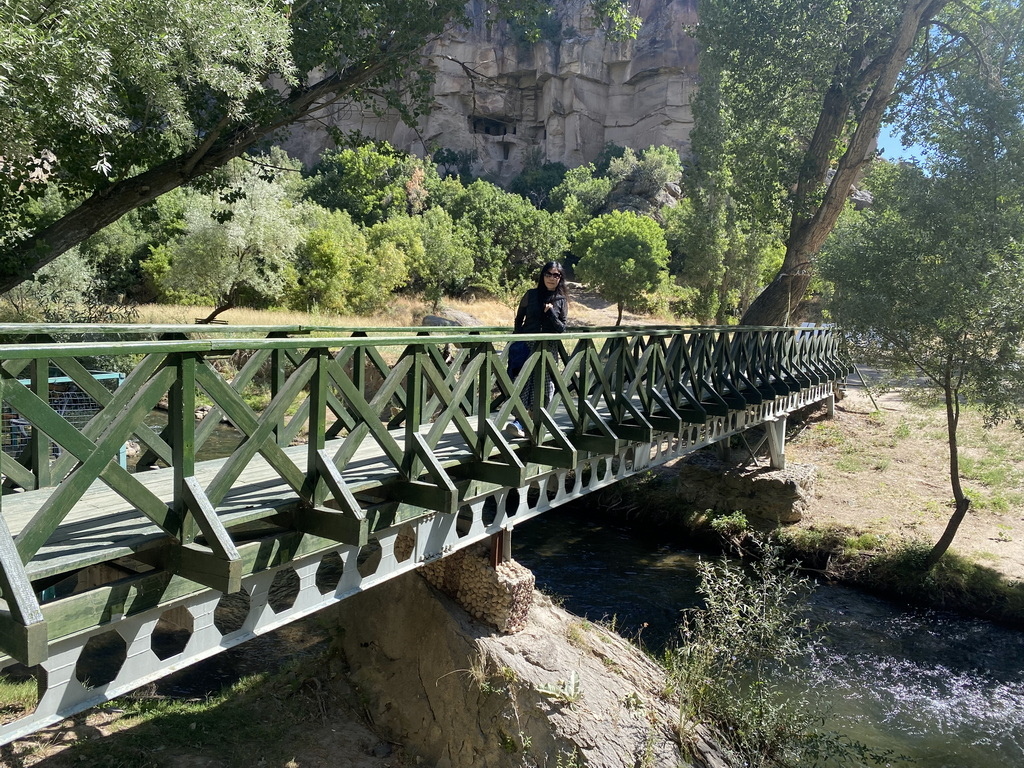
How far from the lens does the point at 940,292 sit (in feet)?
34.4

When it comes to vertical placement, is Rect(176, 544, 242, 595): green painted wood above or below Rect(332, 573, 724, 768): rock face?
above

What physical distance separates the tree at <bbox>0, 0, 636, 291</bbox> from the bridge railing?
2.89m

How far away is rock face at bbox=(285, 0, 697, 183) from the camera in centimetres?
5959

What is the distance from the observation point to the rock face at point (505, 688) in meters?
5.96

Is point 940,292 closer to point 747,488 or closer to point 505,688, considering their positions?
point 747,488

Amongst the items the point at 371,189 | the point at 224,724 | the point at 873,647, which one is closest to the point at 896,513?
the point at 873,647

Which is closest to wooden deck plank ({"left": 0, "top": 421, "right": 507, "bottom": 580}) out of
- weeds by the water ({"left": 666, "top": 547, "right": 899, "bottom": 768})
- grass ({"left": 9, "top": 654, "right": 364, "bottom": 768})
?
grass ({"left": 9, "top": 654, "right": 364, "bottom": 768})

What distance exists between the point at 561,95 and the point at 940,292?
188ft

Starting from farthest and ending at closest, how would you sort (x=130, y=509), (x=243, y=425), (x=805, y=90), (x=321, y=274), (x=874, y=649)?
(x=321, y=274), (x=805, y=90), (x=874, y=649), (x=130, y=509), (x=243, y=425)

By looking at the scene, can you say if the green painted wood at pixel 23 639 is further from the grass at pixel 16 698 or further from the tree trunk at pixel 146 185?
the tree trunk at pixel 146 185

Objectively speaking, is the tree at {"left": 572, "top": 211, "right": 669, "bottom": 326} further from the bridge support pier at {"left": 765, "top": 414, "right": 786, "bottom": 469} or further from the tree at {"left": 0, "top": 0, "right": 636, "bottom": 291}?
the tree at {"left": 0, "top": 0, "right": 636, "bottom": 291}

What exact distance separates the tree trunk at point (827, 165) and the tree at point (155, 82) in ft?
14.1

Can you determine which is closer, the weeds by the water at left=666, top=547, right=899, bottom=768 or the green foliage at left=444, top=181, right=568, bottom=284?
the weeds by the water at left=666, top=547, right=899, bottom=768

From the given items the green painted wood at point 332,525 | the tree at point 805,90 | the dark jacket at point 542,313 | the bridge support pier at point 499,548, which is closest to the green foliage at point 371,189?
the tree at point 805,90
